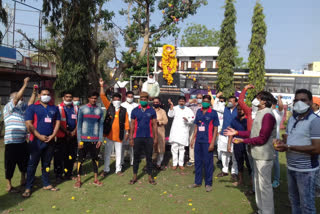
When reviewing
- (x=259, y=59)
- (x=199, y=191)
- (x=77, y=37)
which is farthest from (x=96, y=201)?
(x=259, y=59)

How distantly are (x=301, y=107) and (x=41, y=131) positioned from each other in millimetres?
4413

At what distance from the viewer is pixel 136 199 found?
196 inches

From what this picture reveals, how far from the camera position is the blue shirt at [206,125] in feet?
18.3

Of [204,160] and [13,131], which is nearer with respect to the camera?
[13,131]

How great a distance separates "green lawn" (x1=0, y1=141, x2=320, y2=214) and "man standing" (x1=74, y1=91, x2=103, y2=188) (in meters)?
0.50

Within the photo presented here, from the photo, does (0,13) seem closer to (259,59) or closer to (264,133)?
(264,133)

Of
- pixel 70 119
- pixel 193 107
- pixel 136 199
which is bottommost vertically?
pixel 136 199

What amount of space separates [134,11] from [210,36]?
39.1m

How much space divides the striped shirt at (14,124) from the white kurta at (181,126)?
12.1 ft

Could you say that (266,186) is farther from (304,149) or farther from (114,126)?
(114,126)

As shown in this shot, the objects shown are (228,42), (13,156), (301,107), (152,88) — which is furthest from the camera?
(228,42)

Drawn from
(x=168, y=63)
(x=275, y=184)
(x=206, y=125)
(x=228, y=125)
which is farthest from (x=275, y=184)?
(x=168, y=63)

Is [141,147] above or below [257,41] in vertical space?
below

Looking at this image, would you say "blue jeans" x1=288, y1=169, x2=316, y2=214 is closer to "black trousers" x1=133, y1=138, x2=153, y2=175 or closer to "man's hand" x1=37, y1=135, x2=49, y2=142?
"black trousers" x1=133, y1=138, x2=153, y2=175
